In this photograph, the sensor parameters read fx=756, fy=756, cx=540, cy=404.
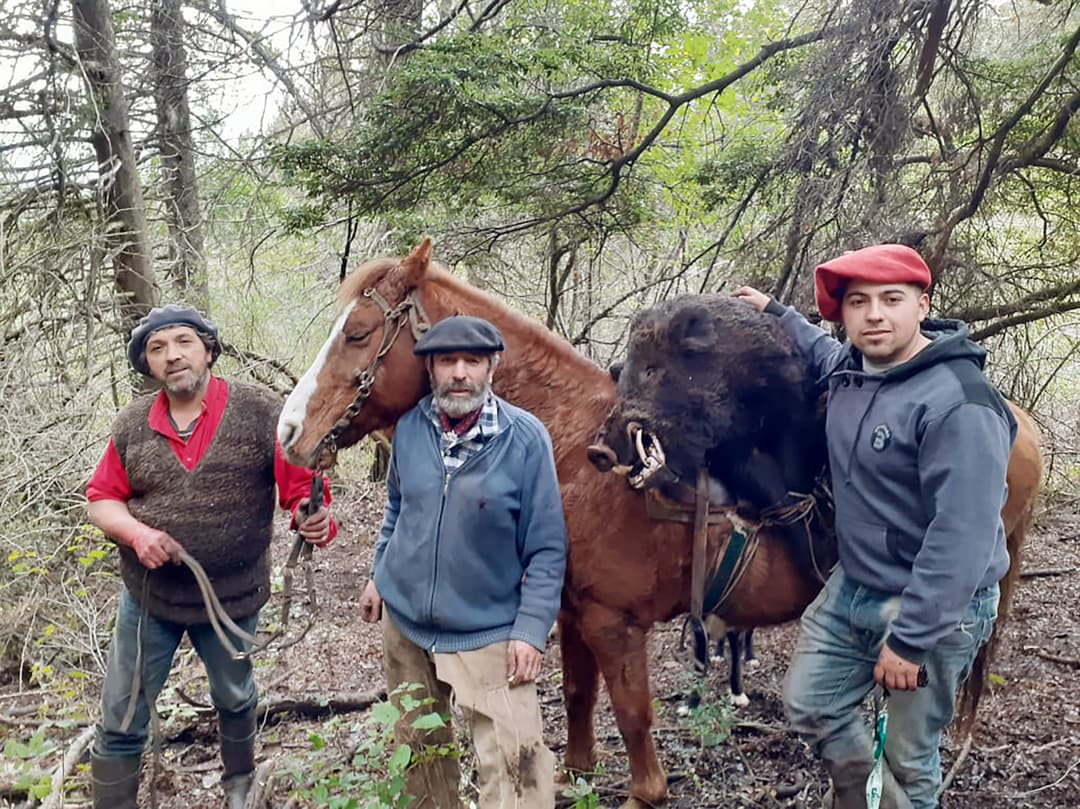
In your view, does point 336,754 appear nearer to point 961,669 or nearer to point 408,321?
point 408,321

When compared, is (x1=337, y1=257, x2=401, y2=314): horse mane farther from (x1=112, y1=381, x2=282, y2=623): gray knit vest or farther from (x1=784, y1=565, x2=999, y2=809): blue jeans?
(x1=784, y1=565, x2=999, y2=809): blue jeans

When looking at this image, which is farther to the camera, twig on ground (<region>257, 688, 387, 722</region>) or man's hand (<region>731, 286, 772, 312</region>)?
twig on ground (<region>257, 688, 387, 722</region>)

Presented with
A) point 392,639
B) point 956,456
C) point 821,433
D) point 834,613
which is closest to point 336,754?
point 392,639

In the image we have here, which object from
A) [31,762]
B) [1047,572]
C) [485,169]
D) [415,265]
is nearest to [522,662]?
[415,265]

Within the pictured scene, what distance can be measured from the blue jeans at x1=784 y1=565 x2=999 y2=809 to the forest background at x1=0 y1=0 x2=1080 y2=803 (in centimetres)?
233

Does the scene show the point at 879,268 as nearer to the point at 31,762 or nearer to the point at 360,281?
the point at 360,281

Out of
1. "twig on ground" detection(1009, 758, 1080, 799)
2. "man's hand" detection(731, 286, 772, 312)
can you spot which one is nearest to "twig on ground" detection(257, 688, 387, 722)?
"man's hand" detection(731, 286, 772, 312)

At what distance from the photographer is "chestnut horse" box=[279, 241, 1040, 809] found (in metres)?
2.98

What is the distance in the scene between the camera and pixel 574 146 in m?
6.09

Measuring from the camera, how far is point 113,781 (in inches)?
117

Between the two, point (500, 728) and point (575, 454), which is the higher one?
point (575, 454)

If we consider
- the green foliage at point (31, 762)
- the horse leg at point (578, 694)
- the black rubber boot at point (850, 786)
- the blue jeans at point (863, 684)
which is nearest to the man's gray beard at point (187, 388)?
the green foliage at point (31, 762)

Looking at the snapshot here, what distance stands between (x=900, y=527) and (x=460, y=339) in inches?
59.6

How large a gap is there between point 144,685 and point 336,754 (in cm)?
106
